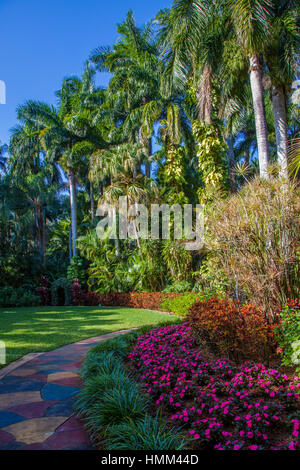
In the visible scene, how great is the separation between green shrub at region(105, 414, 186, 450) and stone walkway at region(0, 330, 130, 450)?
0.28m

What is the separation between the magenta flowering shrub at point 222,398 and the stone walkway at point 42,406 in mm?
907

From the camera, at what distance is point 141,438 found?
2658 millimetres

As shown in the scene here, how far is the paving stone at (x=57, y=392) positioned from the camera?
4.09 metres

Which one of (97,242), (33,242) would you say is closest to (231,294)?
(97,242)

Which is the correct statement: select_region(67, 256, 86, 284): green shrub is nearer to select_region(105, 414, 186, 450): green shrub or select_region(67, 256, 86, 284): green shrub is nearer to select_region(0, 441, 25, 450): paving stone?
select_region(0, 441, 25, 450): paving stone

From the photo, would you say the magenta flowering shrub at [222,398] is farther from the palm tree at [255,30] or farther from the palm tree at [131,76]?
the palm tree at [131,76]

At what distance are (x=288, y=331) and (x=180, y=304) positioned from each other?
735 centimetres

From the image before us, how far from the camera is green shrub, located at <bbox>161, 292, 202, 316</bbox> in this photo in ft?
37.3

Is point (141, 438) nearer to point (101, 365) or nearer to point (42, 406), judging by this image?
point (42, 406)

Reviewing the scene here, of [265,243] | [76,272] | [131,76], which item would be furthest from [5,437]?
[131,76]

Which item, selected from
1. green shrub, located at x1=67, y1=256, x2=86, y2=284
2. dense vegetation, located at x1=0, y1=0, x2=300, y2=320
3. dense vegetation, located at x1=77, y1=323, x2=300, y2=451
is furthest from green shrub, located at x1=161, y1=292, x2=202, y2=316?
green shrub, located at x1=67, y1=256, x2=86, y2=284

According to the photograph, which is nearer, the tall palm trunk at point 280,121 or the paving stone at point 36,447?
the paving stone at point 36,447
